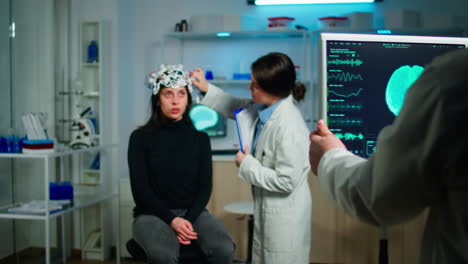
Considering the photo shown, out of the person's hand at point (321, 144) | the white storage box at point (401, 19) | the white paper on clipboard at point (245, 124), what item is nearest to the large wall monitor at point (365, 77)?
the person's hand at point (321, 144)

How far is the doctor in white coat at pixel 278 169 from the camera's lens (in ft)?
6.74

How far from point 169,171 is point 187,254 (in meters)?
0.43

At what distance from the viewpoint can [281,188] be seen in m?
2.06

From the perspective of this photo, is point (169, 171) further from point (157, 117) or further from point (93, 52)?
point (93, 52)

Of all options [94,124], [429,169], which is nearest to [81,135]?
[94,124]

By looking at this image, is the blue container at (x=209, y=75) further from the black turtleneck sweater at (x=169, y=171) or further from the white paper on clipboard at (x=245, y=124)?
the white paper on clipboard at (x=245, y=124)

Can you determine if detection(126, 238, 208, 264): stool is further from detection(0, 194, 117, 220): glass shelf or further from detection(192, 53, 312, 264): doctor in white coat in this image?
detection(0, 194, 117, 220): glass shelf

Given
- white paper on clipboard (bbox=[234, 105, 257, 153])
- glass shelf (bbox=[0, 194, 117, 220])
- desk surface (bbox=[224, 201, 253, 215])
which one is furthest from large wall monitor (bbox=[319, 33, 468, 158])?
glass shelf (bbox=[0, 194, 117, 220])

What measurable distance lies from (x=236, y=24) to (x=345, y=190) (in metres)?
3.26

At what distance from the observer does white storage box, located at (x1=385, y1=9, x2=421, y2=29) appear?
149 inches

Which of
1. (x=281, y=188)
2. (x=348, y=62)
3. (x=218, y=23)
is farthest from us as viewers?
(x=218, y=23)

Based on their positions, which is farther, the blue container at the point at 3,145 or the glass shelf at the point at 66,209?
the blue container at the point at 3,145

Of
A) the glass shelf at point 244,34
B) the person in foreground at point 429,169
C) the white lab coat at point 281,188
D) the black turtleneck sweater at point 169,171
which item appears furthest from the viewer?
the glass shelf at point 244,34

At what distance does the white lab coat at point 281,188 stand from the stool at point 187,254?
26cm
